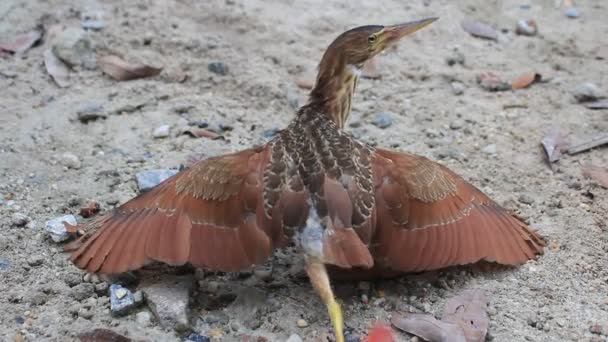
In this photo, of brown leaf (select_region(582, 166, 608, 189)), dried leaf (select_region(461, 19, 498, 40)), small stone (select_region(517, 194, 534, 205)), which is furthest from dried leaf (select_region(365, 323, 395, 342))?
dried leaf (select_region(461, 19, 498, 40))

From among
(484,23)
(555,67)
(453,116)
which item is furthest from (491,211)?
(484,23)

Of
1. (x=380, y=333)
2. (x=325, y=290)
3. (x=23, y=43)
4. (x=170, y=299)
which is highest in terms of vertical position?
(x=23, y=43)

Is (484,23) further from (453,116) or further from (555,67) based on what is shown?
(453,116)

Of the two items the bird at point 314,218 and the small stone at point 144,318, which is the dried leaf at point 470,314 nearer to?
the bird at point 314,218

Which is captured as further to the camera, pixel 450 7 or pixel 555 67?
pixel 450 7

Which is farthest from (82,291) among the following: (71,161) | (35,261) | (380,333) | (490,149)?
(490,149)

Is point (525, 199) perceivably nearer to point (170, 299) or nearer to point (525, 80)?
point (525, 80)
